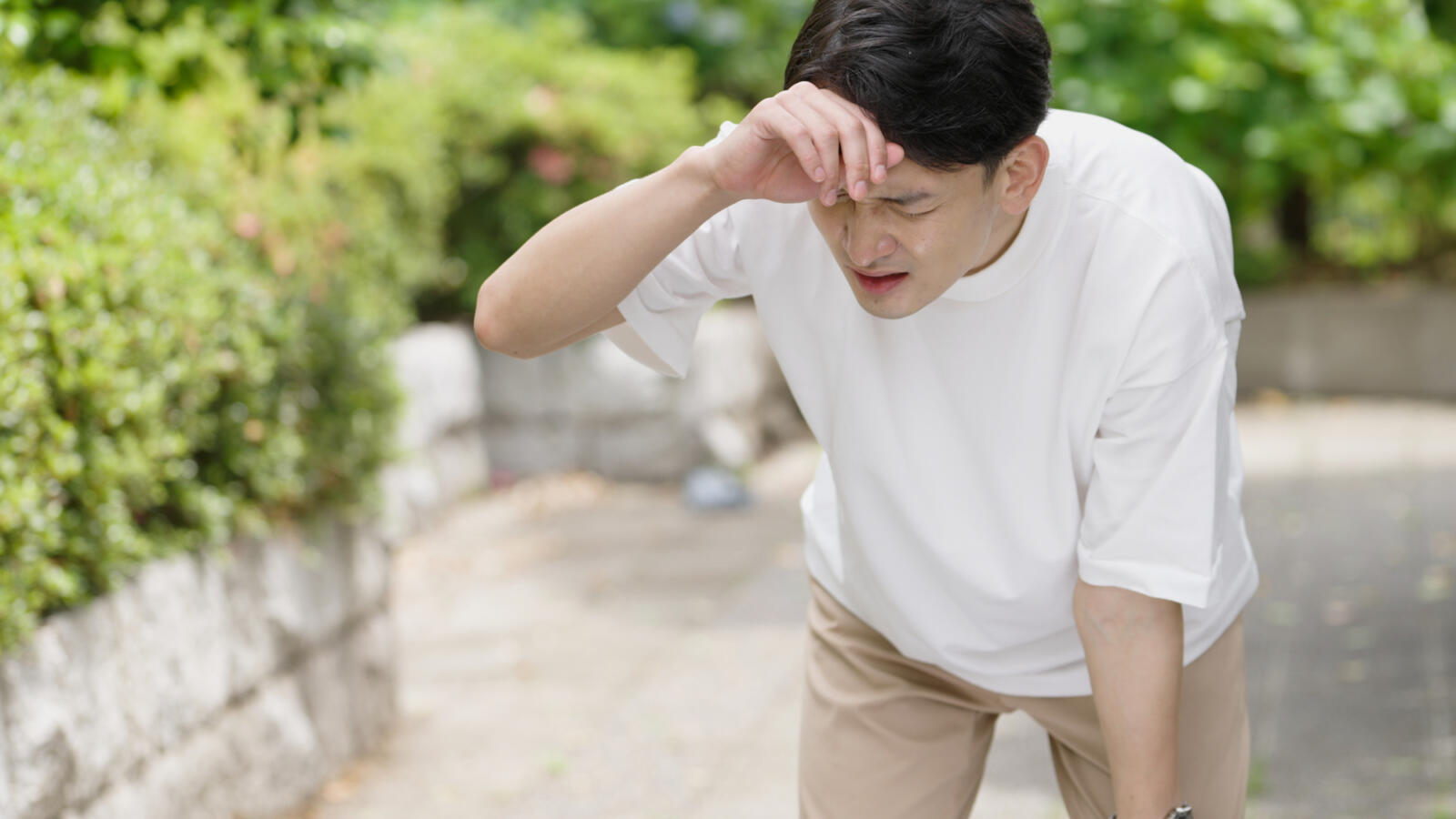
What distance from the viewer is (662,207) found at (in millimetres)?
1737

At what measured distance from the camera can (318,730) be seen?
3.75 m

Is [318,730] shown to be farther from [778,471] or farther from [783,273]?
[778,471]

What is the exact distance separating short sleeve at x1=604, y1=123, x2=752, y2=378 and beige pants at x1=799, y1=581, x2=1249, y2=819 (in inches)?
20.0

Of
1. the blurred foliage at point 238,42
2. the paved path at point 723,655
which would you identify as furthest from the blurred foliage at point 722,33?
the blurred foliage at point 238,42

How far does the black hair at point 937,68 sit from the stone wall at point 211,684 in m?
1.96

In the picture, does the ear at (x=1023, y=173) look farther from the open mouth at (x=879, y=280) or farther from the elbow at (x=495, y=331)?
the elbow at (x=495, y=331)

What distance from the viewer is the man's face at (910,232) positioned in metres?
1.62

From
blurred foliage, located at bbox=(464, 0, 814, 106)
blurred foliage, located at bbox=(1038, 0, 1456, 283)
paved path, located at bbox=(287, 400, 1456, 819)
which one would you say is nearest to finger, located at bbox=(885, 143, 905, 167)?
paved path, located at bbox=(287, 400, 1456, 819)

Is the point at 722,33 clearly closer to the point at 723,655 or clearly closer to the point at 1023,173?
the point at 723,655

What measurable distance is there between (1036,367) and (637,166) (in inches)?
220

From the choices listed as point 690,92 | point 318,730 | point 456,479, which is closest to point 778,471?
point 456,479

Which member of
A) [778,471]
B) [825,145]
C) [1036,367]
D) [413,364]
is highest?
[825,145]

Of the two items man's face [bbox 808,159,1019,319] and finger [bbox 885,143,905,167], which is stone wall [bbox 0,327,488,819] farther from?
finger [bbox 885,143,905,167]

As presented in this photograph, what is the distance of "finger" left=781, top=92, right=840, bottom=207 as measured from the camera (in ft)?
5.08
